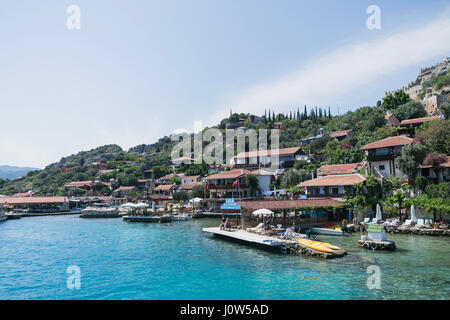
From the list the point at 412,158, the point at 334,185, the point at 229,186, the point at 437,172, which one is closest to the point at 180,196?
the point at 229,186

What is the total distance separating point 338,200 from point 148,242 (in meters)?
23.0

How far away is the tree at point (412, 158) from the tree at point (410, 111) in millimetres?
40514

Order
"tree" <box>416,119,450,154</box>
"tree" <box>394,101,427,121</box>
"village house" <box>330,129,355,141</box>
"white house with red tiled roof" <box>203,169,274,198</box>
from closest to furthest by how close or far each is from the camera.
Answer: "tree" <box>416,119,450,154</box>, "white house with red tiled roof" <box>203,169,274,198</box>, "tree" <box>394,101,427,121</box>, "village house" <box>330,129,355,141</box>

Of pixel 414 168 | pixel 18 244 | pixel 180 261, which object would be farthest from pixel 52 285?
pixel 414 168

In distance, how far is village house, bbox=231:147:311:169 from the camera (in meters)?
71.0

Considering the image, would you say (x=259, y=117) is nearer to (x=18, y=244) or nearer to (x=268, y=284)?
(x=18, y=244)

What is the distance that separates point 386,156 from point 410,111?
119ft

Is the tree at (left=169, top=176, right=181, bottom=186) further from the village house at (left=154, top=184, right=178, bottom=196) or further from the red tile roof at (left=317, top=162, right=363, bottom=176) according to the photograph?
the red tile roof at (left=317, top=162, right=363, bottom=176)

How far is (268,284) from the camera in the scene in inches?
666

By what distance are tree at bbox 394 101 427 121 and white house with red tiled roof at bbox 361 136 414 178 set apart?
109ft

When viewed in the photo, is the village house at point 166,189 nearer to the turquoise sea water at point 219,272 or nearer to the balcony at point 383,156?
the balcony at point 383,156

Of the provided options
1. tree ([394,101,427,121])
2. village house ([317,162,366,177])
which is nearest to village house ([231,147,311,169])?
village house ([317,162,366,177])

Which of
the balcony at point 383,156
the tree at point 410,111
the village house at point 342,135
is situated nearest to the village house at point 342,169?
the balcony at point 383,156

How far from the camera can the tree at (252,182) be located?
60.0m
